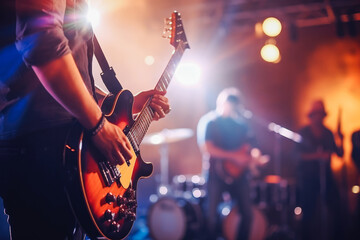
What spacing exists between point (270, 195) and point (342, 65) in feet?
17.0

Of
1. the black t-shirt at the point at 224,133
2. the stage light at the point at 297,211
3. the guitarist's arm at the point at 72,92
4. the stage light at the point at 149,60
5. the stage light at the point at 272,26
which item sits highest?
the stage light at the point at 272,26

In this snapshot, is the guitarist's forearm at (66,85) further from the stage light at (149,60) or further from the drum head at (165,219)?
the stage light at (149,60)

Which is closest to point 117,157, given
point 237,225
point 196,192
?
point 237,225

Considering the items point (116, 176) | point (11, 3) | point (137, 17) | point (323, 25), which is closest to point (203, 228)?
point (137, 17)

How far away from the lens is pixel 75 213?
4.94 feet

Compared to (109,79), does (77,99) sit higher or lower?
lower

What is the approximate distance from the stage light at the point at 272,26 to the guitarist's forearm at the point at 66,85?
794cm

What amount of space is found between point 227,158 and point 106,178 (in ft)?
15.1

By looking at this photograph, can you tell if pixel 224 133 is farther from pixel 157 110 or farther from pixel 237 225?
pixel 157 110

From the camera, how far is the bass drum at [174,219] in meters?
6.90

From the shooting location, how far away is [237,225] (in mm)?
6656

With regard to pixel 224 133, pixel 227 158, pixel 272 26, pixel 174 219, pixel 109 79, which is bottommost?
pixel 109 79

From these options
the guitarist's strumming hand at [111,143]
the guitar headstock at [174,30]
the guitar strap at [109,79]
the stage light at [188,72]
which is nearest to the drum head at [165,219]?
the stage light at [188,72]

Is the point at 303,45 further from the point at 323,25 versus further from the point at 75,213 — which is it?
the point at 75,213
